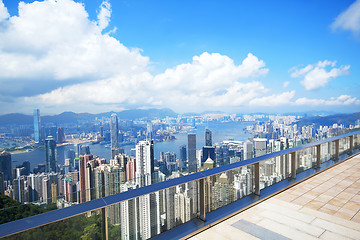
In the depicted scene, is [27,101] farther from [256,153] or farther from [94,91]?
[256,153]

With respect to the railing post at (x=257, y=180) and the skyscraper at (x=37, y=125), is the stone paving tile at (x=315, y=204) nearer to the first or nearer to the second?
the railing post at (x=257, y=180)

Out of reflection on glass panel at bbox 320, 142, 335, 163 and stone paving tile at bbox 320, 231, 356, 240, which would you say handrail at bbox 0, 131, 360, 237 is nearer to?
stone paving tile at bbox 320, 231, 356, 240

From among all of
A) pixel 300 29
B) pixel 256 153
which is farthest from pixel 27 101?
pixel 300 29

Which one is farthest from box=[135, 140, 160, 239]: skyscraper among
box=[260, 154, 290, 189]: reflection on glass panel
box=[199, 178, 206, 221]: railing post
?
box=[260, 154, 290, 189]: reflection on glass panel

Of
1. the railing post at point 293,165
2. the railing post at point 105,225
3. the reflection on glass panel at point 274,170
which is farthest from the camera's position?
the railing post at point 293,165

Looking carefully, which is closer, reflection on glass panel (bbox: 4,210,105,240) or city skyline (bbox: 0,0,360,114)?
reflection on glass panel (bbox: 4,210,105,240)

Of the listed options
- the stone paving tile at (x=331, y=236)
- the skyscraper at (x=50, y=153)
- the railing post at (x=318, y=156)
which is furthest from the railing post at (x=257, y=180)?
the skyscraper at (x=50, y=153)
